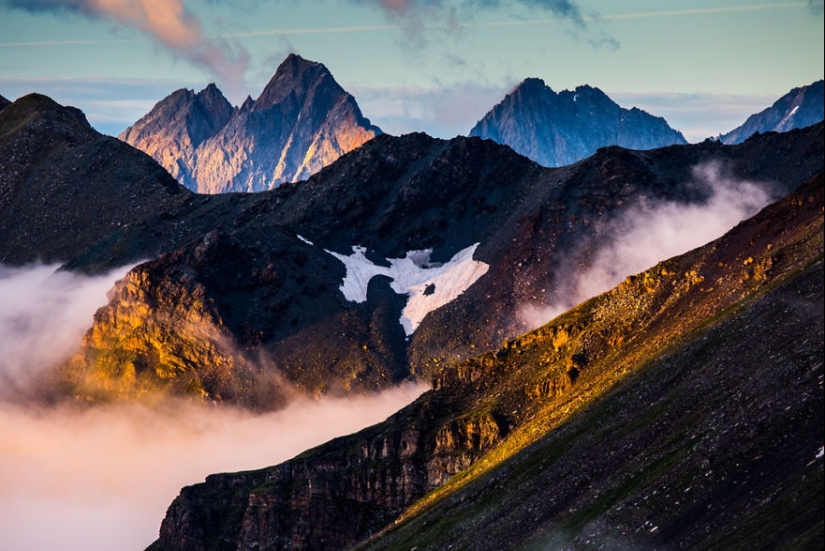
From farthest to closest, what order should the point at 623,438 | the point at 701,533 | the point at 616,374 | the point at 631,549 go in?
the point at 616,374, the point at 623,438, the point at 631,549, the point at 701,533

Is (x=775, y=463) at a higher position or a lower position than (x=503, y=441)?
lower

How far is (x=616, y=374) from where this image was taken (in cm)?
17875

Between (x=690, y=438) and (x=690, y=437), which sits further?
(x=690, y=437)

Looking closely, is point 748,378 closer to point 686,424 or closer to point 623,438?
point 686,424

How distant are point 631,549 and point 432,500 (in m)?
88.9

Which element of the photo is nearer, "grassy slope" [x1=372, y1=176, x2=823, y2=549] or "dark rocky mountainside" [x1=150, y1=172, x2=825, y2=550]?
"dark rocky mountainside" [x1=150, y1=172, x2=825, y2=550]

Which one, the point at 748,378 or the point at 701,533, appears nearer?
the point at 701,533

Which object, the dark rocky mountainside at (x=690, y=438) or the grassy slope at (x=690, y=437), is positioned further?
the grassy slope at (x=690, y=437)

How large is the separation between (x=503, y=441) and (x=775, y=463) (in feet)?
317

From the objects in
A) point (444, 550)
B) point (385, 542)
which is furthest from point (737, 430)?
point (385, 542)

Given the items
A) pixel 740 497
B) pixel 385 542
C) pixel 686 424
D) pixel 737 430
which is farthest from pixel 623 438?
pixel 385 542

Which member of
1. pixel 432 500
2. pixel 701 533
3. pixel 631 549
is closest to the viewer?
pixel 701 533

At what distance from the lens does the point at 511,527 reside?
143875mm

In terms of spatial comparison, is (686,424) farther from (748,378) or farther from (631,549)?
(631,549)
